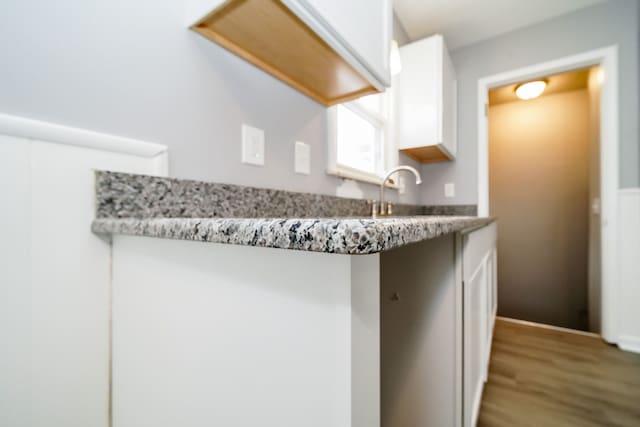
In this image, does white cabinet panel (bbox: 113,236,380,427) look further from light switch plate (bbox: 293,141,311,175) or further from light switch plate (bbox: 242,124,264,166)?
light switch plate (bbox: 293,141,311,175)

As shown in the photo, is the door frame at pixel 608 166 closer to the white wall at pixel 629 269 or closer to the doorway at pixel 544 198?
the white wall at pixel 629 269

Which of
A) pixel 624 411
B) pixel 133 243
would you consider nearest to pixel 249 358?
pixel 133 243

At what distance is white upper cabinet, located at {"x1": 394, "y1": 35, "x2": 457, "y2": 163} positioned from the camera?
174cm

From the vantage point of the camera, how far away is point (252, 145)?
81 cm

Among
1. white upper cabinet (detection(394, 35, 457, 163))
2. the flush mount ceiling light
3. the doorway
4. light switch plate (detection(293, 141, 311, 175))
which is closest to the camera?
light switch plate (detection(293, 141, 311, 175))

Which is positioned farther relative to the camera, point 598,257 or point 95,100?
point 598,257

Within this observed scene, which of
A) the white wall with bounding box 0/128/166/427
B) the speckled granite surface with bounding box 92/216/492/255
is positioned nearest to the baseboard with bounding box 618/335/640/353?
the speckled granite surface with bounding box 92/216/492/255

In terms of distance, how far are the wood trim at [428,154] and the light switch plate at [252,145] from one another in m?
1.34

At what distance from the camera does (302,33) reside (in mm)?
678

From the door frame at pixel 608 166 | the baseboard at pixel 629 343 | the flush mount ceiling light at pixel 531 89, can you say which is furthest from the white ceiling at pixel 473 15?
the baseboard at pixel 629 343

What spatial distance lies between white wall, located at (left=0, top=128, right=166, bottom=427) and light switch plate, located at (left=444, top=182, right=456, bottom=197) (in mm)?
2276

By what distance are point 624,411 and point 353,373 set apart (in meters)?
1.63

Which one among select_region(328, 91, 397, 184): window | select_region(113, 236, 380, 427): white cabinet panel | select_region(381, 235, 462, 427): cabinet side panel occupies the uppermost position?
select_region(328, 91, 397, 184): window

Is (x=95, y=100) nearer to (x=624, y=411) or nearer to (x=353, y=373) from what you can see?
(x=353, y=373)
